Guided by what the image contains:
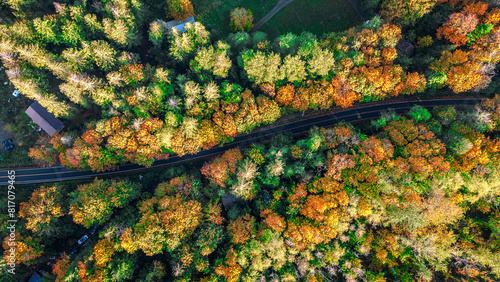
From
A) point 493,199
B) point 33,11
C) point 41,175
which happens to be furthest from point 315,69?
point 41,175

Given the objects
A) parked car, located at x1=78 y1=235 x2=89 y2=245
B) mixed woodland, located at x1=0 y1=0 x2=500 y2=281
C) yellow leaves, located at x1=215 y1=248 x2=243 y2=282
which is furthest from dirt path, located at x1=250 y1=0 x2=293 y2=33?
parked car, located at x1=78 y1=235 x2=89 y2=245

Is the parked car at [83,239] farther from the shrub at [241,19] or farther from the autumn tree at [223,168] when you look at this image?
the shrub at [241,19]

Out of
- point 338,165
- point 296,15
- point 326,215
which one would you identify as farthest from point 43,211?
point 296,15

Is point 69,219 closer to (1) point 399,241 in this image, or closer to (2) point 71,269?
(2) point 71,269

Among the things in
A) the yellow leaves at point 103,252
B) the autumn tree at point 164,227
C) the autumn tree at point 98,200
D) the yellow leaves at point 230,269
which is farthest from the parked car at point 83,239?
the yellow leaves at point 230,269

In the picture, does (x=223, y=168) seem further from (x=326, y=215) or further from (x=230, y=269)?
(x=326, y=215)
